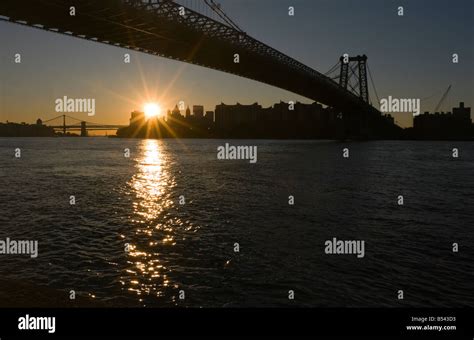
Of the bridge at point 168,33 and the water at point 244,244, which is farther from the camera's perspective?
the bridge at point 168,33

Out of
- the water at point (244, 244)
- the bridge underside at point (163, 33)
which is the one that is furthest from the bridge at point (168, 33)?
the water at point (244, 244)

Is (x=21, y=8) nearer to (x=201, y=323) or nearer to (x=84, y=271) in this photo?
(x=84, y=271)

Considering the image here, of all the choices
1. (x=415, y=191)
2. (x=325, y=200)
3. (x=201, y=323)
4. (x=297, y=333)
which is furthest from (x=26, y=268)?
(x=415, y=191)

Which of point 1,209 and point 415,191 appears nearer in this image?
point 1,209

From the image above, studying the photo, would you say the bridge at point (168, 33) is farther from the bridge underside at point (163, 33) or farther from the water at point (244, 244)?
the water at point (244, 244)

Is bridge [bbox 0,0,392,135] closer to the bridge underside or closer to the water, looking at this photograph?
the bridge underside

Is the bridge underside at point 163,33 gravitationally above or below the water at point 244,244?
above

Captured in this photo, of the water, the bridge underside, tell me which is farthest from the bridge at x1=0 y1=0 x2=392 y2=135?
the water

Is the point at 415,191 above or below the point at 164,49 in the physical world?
below
